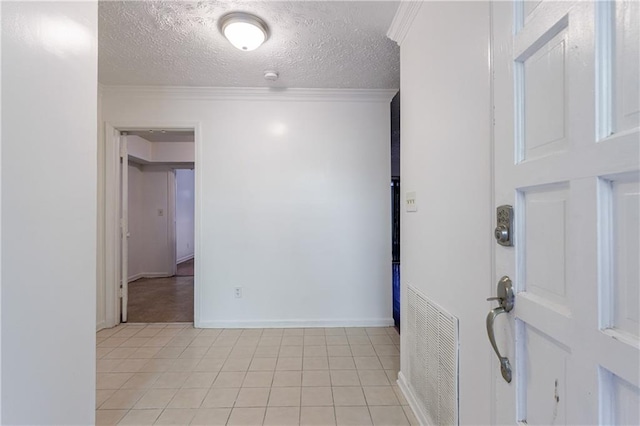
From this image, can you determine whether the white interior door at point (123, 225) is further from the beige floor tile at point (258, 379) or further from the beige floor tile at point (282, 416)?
the beige floor tile at point (282, 416)

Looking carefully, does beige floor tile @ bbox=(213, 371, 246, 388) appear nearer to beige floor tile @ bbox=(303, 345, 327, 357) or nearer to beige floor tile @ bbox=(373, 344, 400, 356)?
beige floor tile @ bbox=(303, 345, 327, 357)

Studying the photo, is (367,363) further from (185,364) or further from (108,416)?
(108,416)

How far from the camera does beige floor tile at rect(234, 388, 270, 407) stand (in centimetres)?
172

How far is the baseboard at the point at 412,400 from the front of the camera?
4.89 ft

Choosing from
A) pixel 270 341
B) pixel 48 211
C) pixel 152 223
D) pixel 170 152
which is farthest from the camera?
pixel 152 223

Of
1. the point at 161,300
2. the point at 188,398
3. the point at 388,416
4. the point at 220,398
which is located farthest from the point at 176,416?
the point at 161,300

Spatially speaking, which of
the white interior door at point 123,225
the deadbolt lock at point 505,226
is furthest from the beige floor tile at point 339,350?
the white interior door at point 123,225

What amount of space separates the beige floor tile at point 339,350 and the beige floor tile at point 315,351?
0.04m

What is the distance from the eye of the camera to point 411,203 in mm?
1694

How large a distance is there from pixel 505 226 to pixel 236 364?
2.20 m

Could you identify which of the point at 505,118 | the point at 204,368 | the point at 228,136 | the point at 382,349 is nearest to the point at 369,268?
the point at 382,349

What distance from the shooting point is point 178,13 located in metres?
1.79

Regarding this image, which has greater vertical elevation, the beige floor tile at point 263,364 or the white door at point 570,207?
the white door at point 570,207

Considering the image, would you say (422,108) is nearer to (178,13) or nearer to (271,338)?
(178,13)
